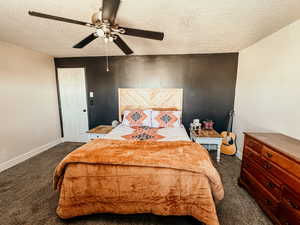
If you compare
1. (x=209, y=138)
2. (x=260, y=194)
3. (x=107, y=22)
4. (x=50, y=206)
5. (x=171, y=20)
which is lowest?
(x=50, y=206)

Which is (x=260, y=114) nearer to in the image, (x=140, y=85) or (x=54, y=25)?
(x=140, y=85)

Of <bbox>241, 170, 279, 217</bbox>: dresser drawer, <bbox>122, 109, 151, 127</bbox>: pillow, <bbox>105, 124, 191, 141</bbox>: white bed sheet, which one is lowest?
<bbox>241, 170, 279, 217</bbox>: dresser drawer

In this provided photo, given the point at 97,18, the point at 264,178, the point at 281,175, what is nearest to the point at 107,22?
the point at 97,18

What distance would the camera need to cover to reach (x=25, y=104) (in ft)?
9.24

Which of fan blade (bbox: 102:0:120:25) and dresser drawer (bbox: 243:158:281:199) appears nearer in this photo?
fan blade (bbox: 102:0:120:25)

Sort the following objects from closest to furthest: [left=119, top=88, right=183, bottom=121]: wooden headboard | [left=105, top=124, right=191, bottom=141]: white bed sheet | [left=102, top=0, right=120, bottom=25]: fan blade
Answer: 1. [left=102, top=0, right=120, bottom=25]: fan blade
2. [left=105, top=124, right=191, bottom=141]: white bed sheet
3. [left=119, top=88, right=183, bottom=121]: wooden headboard

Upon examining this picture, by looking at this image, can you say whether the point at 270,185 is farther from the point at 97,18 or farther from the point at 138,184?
the point at 97,18

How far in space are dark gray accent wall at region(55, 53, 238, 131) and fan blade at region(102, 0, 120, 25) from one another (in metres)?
2.02

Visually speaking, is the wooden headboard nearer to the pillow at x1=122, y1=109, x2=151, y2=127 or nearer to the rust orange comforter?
the pillow at x1=122, y1=109, x2=151, y2=127

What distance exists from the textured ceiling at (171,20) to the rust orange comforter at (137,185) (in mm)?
1633

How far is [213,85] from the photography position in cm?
312

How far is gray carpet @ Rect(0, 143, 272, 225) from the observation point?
1.47m

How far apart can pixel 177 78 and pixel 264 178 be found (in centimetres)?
239

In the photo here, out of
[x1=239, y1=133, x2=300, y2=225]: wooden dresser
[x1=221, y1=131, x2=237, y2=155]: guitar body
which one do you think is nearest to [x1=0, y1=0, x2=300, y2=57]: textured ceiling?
[x1=239, y1=133, x2=300, y2=225]: wooden dresser
